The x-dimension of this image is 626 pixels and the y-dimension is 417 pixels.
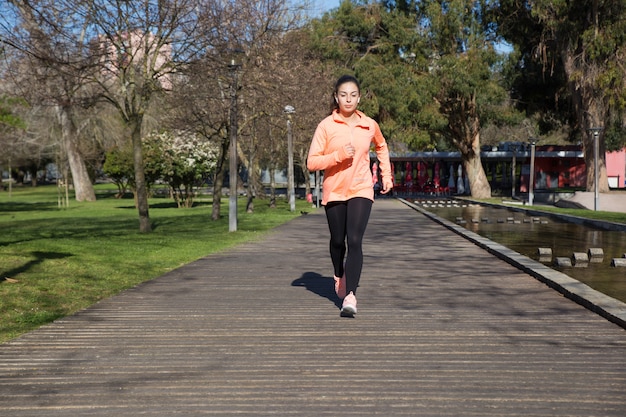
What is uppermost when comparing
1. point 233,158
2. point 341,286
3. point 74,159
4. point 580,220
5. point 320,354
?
point 74,159

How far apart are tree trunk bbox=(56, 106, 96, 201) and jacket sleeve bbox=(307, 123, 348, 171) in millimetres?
42098

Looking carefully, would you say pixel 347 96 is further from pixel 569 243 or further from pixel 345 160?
pixel 569 243

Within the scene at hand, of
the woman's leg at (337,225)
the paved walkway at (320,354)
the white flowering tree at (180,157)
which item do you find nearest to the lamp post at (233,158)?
the paved walkway at (320,354)

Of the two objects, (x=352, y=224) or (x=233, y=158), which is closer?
(x=352, y=224)

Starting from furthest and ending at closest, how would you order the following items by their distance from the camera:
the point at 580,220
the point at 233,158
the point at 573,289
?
the point at 580,220 < the point at 233,158 < the point at 573,289

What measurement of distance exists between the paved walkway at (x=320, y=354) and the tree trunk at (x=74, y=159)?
4042 centimetres

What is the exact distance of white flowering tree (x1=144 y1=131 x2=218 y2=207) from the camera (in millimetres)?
36344

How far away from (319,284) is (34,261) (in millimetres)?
4982

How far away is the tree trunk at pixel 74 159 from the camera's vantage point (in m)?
46.5

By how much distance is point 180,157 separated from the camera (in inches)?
1432

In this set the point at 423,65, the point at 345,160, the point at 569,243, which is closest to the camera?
the point at 345,160

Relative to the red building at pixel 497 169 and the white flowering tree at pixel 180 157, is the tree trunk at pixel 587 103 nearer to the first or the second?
the white flowering tree at pixel 180 157

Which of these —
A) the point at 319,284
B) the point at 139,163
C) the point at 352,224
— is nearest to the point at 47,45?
the point at 139,163

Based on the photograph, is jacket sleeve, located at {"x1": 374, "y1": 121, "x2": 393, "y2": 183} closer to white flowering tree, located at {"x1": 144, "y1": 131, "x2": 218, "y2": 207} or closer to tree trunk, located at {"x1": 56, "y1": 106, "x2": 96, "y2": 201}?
white flowering tree, located at {"x1": 144, "y1": 131, "x2": 218, "y2": 207}
